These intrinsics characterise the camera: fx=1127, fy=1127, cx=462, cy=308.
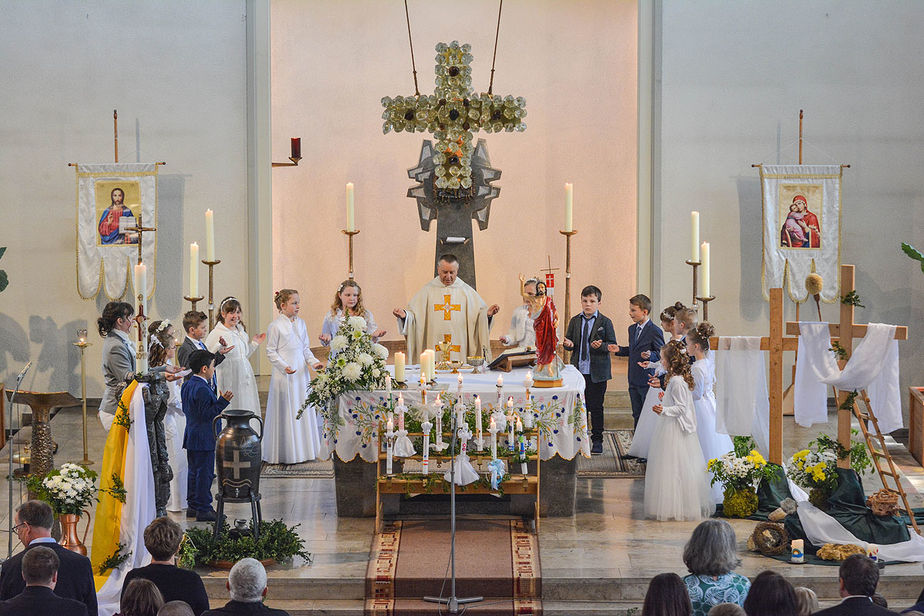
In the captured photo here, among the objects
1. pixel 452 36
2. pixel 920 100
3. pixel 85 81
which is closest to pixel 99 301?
pixel 85 81

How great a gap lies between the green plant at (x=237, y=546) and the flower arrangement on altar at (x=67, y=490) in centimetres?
57

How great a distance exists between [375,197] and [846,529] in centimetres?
731

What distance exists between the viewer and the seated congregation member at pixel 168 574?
5.30 metres

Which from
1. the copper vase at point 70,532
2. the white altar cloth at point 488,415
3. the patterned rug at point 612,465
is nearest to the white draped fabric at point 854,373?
the white altar cloth at point 488,415

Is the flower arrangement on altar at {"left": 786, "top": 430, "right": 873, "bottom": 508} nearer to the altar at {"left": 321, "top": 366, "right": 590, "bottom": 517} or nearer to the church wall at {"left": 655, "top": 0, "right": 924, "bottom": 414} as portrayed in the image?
the altar at {"left": 321, "top": 366, "right": 590, "bottom": 517}

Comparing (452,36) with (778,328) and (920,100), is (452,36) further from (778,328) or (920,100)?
→ (778,328)

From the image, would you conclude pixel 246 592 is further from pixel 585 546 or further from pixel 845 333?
pixel 845 333

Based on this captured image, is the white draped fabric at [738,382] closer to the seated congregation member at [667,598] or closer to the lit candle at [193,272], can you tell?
the seated congregation member at [667,598]

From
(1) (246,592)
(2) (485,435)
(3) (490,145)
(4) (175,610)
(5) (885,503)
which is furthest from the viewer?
(3) (490,145)

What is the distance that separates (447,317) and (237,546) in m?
3.20

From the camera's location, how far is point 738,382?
853cm

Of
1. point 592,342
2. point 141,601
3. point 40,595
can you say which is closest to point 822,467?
point 592,342

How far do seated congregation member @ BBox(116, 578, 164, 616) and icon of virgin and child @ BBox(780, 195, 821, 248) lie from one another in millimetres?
9062

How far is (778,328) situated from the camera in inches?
335
